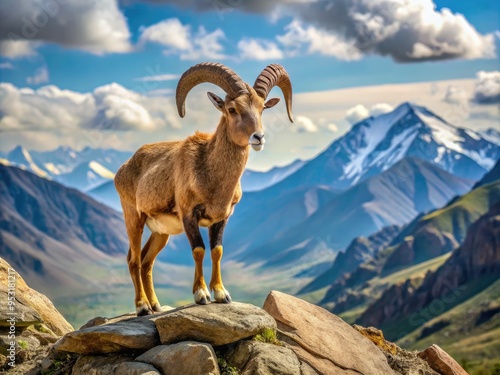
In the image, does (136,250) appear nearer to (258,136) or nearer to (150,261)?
(150,261)

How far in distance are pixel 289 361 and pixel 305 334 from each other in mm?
2358

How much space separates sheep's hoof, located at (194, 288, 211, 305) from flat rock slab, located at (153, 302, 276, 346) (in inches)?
11.0

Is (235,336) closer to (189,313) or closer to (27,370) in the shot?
(189,313)

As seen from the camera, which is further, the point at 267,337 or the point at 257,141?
the point at 267,337

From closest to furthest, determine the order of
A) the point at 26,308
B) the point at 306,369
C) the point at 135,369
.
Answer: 1. the point at 135,369
2. the point at 306,369
3. the point at 26,308

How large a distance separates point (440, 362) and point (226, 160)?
12011 millimetres

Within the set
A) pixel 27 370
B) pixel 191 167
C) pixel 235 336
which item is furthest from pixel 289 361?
pixel 27 370

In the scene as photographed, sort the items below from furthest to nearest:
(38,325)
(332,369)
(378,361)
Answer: (38,325) < (378,361) < (332,369)

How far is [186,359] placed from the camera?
2194 cm

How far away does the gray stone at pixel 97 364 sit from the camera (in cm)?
2255

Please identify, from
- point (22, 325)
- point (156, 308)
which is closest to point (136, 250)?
point (156, 308)

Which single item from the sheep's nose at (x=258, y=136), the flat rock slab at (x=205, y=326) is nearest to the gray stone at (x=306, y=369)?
the flat rock slab at (x=205, y=326)

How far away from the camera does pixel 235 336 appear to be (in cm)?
2302

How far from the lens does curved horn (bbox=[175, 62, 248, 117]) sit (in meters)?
23.4
